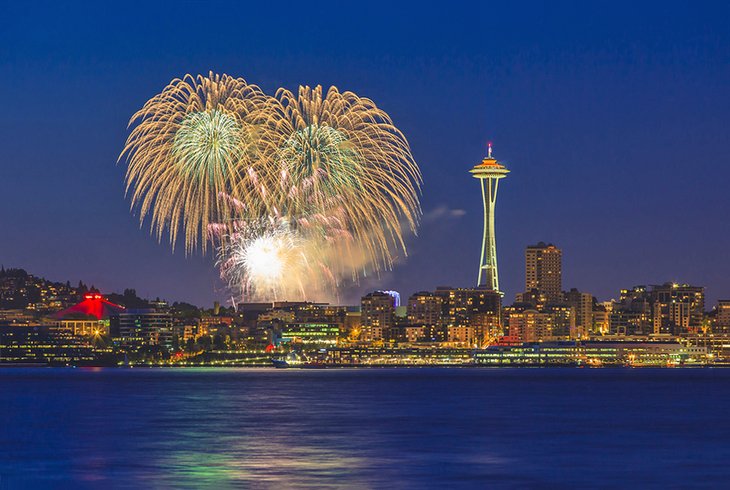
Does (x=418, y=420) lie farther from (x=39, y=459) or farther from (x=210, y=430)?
(x=39, y=459)

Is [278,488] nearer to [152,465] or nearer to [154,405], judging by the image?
[152,465]

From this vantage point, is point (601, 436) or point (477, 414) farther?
point (477, 414)

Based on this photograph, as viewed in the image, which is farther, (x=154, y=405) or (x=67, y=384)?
(x=67, y=384)

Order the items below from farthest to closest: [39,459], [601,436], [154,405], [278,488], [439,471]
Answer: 1. [154,405]
2. [601,436]
3. [39,459]
4. [439,471]
5. [278,488]

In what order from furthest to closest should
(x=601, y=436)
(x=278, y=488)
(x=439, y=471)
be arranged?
(x=601, y=436), (x=439, y=471), (x=278, y=488)

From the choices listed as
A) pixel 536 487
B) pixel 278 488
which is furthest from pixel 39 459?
pixel 536 487

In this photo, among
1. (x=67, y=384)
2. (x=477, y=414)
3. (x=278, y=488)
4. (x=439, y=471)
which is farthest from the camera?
(x=67, y=384)

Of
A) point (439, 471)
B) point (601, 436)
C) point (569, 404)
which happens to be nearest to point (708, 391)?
point (569, 404)
